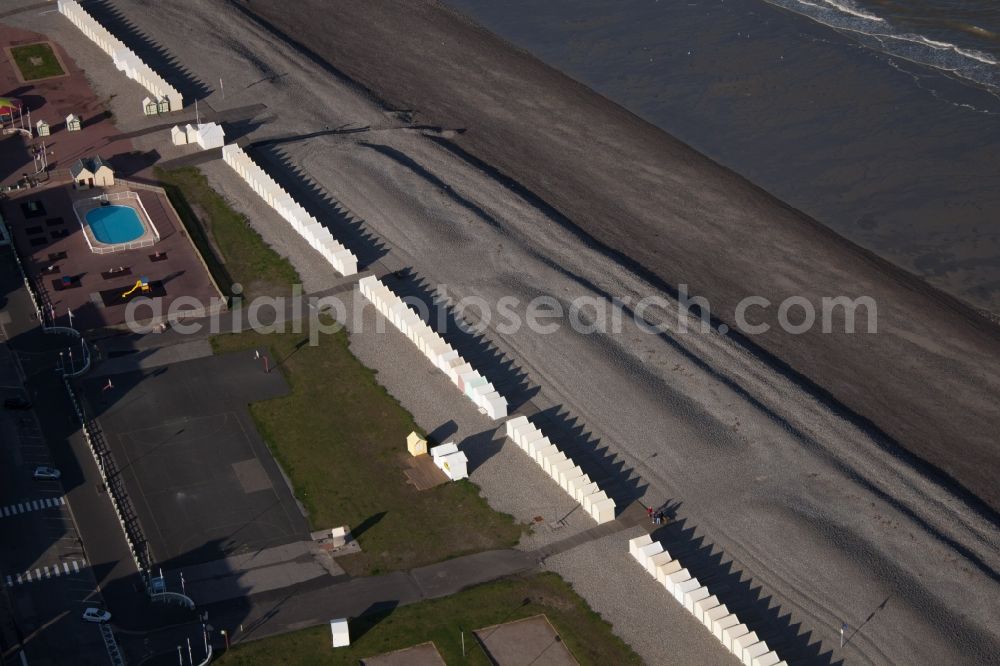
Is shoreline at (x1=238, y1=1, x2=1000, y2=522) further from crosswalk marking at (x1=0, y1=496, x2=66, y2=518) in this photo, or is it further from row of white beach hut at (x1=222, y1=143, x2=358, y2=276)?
crosswalk marking at (x1=0, y1=496, x2=66, y2=518)

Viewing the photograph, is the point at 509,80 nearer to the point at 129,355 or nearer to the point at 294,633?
the point at 129,355

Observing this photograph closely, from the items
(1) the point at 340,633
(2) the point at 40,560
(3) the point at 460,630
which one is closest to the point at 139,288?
(2) the point at 40,560

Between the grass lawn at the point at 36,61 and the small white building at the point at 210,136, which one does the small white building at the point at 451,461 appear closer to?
the small white building at the point at 210,136

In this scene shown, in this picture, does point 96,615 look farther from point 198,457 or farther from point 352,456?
point 352,456

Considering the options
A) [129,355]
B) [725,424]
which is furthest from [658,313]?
[129,355]

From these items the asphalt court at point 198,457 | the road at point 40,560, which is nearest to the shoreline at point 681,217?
the asphalt court at point 198,457

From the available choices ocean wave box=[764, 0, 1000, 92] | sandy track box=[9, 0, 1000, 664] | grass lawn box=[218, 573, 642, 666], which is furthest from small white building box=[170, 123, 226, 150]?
ocean wave box=[764, 0, 1000, 92]

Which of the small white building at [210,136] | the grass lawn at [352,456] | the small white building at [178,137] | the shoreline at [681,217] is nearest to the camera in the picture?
the grass lawn at [352,456]

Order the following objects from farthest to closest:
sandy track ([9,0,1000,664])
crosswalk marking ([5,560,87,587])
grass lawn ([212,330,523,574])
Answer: grass lawn ([212,330,523,574]), sandy track ([9,0,1000,664]), crosswalk marking ([5,560,87,587])
